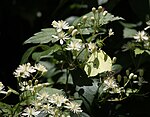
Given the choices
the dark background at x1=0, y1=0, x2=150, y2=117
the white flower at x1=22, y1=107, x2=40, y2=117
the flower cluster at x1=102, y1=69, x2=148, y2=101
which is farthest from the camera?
the dark background at x1=0, y1=0, x2=150, y2=117

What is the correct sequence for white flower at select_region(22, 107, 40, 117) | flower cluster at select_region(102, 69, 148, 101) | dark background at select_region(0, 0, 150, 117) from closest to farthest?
white flower at select_region(22, 107, 40, 117) → flower cluster at select_region(102, 69, 148, 101) → dark background at select_region(0, 0, 150, 117)

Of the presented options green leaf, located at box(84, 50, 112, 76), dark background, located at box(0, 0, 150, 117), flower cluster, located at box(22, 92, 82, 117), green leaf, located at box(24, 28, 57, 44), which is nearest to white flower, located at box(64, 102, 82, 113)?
flower cluster, located at box(22, 92, 82, 117)

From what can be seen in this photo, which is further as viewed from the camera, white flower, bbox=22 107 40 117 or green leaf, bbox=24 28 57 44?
green leaf, bbox=24 28 57 44

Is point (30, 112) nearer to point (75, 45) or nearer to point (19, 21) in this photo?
point (75, 45)

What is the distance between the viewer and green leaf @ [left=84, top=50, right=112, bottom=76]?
4.11 feet

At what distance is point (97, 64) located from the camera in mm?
1256

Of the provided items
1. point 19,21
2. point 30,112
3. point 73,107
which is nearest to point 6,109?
point 30,112

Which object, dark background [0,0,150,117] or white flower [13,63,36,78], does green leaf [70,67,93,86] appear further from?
dark background [0,0,150,117]

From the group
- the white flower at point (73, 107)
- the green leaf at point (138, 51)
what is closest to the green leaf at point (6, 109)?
the white flower at point (73, 107)

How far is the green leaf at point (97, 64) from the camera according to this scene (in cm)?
125

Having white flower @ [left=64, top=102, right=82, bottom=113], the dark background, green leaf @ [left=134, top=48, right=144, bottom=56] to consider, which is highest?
the dark background

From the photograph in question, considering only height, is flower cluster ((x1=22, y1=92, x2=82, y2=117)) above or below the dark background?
below

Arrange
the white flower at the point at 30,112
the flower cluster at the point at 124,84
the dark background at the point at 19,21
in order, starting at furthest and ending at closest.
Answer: the dark background at the point at 19,21 < the flower cluster at the point at 124,84 < the white flower at the point at 30,112

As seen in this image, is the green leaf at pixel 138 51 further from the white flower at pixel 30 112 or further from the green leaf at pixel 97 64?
the white flower at pixel 30 112
